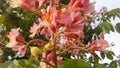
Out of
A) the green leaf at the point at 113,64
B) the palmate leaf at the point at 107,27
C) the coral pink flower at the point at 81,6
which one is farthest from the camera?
the palmate leaf at the point at 107,27

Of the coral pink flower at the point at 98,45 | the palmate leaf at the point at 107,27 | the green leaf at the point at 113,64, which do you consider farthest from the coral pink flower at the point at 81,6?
the palmate leaf at the point at 107,27

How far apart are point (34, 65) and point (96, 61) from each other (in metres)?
0.74

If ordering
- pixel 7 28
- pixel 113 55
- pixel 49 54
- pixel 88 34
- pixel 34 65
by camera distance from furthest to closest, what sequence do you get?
pixel 88 34 < pixel 7 28 < pixel 113 55 < pixel 34 65 < pixel 49 54

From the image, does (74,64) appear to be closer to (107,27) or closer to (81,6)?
(81,6)

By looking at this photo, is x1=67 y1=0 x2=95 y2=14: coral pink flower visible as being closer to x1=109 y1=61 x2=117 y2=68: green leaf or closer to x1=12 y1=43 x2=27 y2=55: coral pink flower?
x1=12 y1=43 x2=27 y2=55: coral pink flower

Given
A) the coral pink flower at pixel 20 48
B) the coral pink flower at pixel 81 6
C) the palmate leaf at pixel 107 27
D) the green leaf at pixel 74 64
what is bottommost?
the green leaf at pixel 74 64

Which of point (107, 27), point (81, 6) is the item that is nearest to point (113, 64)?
point (107, 27)

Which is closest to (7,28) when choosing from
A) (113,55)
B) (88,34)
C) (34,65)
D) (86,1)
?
(88,34)

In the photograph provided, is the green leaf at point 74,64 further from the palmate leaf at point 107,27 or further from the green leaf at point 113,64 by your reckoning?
the palmate leaf at point 107,27

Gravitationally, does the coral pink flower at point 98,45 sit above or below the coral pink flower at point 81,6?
below

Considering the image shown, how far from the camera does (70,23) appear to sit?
1.51 m

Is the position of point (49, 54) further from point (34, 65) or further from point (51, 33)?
point (34, 65)

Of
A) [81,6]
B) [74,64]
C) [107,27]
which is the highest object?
[107,27]

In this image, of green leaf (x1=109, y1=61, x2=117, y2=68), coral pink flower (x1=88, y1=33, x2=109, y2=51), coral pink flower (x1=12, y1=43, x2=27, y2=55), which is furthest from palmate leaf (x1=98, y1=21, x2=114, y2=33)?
coral pink flower (x1=12, y1=43, x2=27, y2=55)
